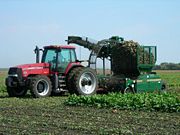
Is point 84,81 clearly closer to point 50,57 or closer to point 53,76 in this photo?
point 53,76

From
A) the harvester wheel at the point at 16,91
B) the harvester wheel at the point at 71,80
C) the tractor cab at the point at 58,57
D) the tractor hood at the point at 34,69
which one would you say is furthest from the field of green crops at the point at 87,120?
the harvester wheel at the point at 16,91

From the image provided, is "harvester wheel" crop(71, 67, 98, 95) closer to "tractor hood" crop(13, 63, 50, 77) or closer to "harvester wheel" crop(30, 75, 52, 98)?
"harvester wheel" crop(30, 75, 52, 98)

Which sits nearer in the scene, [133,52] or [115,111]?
[115,111]

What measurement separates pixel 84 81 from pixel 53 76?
1.57 m

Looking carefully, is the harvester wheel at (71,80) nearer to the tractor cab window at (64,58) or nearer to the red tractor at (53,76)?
the red tractor at (53,76)

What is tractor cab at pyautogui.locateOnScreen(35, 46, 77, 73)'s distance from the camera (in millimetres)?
20016

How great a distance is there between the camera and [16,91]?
2080cm

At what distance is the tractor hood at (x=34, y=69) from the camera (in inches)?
768

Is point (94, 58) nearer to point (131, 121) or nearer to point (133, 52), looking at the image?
point (133, 52)

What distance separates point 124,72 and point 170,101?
8507mm

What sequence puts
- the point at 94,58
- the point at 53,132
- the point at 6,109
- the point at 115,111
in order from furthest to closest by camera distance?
the point at 94,58, the point at 6,109, the point at 115,111, the point at 53,132

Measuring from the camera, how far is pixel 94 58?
2203 cm

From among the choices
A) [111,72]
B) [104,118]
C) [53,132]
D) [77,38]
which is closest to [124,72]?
[111,72]

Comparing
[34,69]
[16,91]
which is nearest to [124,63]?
[34,69]
